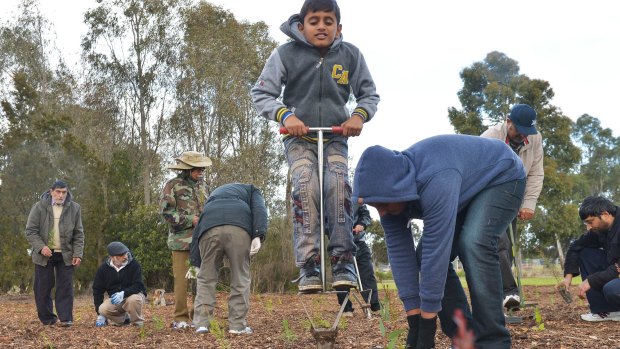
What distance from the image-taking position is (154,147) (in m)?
37.2

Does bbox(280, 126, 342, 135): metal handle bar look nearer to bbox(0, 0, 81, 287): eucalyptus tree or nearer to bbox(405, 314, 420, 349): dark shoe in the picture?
bbox(405, 314, 420, 349): dark shoe

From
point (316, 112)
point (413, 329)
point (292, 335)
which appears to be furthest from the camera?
point (292, 335)

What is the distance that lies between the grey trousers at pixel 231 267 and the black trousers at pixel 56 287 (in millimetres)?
3356

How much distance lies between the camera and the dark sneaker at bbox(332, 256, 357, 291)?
5160 mm

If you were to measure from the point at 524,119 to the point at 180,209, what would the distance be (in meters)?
4.00

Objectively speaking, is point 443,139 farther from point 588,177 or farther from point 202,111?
point 588,177

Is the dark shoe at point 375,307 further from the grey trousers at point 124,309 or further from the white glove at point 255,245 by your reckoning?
the grey trousers at point 124,309

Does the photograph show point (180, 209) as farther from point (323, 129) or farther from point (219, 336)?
point (323, 129)

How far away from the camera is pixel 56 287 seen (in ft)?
33.7

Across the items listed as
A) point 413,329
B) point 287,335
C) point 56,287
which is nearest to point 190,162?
point 287,335

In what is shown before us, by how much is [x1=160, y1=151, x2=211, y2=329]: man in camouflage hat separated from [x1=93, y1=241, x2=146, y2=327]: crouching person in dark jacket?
1.09 meters

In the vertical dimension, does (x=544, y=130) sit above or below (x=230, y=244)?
above

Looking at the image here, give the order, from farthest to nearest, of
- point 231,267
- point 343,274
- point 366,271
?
point 366,271 < point 231,267 < point 343,274

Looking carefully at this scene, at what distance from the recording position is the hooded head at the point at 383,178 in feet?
12.5
